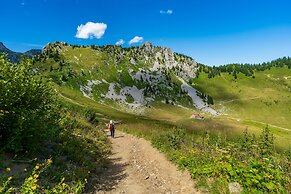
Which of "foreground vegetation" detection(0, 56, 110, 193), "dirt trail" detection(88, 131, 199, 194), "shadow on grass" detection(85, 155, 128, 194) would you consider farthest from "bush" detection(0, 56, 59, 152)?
"dirt trail" detection(88, 131, 199, 194)

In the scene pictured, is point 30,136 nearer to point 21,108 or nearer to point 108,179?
point 21,108

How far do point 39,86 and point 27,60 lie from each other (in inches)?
63.0

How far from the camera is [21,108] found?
14547 mm

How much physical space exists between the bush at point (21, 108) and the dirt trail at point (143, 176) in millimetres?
4170

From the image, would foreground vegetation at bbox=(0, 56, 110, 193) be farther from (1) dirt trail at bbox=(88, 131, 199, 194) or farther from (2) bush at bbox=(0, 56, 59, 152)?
(1) dirt trail at bbox=(88, 131, 199, 194)

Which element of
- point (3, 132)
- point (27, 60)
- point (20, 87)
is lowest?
point (3, 132)

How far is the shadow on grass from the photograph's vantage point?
14.0 m

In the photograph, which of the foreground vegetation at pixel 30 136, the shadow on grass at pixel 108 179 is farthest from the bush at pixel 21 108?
the shadow on grass at pixel 108 179

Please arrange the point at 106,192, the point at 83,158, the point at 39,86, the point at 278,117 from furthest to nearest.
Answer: the point at 278,117 → the point at 83,158 → the point at 39,86 → the point at 106,192

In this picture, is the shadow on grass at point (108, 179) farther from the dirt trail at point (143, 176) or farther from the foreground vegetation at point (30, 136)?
the foreground vegetation at point (30, 136)

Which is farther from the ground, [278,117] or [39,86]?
[39,86]

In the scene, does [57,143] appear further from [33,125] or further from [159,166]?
[159,166]

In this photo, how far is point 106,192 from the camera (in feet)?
→ 44.9

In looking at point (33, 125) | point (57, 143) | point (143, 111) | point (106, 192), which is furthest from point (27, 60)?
point (143, 111)
